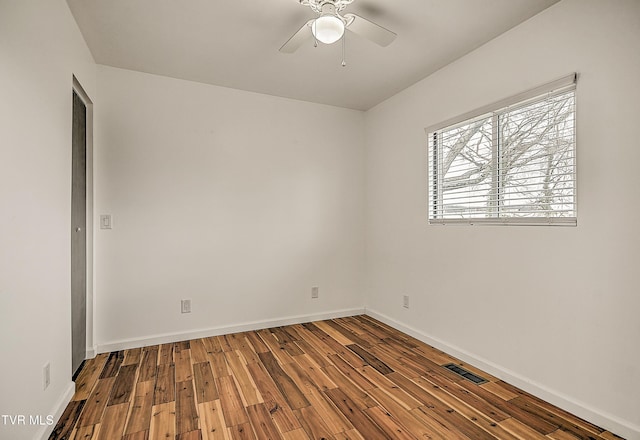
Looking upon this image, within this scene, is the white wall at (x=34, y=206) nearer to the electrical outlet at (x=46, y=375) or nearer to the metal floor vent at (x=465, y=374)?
the electrical outlet at (x=46, y=375)

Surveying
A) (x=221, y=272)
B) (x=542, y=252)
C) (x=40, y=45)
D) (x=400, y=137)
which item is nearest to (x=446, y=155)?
(x=400, y=137)

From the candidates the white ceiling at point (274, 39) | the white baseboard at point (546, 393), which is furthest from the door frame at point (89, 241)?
the white baseboard at point (546, 393)

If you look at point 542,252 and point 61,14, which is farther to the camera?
point 542,252

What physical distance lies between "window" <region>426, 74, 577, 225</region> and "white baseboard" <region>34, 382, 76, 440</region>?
300 cm

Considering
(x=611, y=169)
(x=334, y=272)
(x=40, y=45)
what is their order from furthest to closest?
(x=334, y=272)
(x=611, y=169)
(x=40, y=45)

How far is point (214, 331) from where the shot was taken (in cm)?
339

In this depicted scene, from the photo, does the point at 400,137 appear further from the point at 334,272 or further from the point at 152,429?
the point at 152,429

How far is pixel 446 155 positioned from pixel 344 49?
1273 millimetres

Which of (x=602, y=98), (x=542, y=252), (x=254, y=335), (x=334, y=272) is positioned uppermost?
(x=602, y=98)

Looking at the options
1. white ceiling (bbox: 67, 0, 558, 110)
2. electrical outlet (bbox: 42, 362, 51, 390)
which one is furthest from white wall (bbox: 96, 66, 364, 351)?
electrical outlet (bbox: 42, 362, 51, 390)

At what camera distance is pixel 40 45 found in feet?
5.73

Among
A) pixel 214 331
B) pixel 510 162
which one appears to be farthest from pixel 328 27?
pixel 214 331

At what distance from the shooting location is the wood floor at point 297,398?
1.87 m

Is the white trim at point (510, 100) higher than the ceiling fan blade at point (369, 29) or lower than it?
lower
